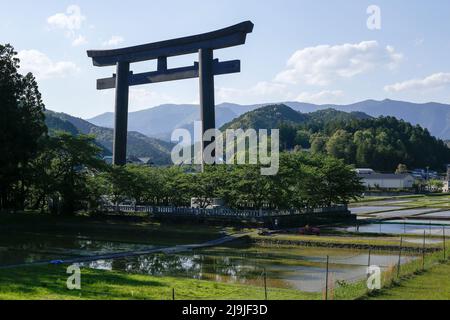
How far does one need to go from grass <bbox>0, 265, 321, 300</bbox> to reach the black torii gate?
2228 centimetres

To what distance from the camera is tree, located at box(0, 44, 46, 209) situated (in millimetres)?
38125

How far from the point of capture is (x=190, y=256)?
1071 inches

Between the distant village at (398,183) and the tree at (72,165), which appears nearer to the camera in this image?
the tree at (72,165)

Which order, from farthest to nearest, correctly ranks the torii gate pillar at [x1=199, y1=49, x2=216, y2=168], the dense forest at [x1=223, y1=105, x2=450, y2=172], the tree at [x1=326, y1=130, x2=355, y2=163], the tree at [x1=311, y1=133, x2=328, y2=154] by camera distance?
the tree at [x1=311, y1=133, x2=328, y2=154]
the dense forest at [x1=223, y1=105, x2=450, y2=172]
the tree at [x1=326, y1=130, x2=355, y2=163]
the torii gate pillar at [x1=199, y1=49, x2=216, y2=168]

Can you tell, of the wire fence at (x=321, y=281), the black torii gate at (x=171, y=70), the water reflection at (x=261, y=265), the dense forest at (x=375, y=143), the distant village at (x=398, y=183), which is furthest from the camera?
the dense forest at (x=375, y=143)

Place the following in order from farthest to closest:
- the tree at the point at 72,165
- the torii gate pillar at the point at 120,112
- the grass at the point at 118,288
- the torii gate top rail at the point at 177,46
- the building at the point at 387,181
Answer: the building at the point at 387,181 < the torii gate pillar at the point at 120,112 < the tree at the point at 72,165 < the torii gate top rail at the point at 177,46 < the grass at the point at 118,288

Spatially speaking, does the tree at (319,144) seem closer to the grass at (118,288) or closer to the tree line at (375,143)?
the tree line at (375,143)

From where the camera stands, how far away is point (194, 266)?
79.3ft

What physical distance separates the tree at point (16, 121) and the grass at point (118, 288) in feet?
63.7

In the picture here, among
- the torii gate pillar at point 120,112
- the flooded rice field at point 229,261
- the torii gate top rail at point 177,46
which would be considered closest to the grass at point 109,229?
the flooded rice field at point 229,261

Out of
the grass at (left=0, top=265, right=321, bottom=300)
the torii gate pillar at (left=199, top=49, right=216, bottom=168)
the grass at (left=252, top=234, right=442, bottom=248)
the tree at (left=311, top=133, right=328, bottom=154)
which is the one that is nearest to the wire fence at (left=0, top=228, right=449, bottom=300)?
the grass at (left=0, top=265, right=321, bottom=300)

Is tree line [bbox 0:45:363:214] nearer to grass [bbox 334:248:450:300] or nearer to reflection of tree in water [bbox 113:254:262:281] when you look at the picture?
reflection of tree in water [bbox 113:254:262:281]

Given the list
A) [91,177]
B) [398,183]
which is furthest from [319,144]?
[91,177]

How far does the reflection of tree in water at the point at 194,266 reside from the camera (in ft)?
72.6
